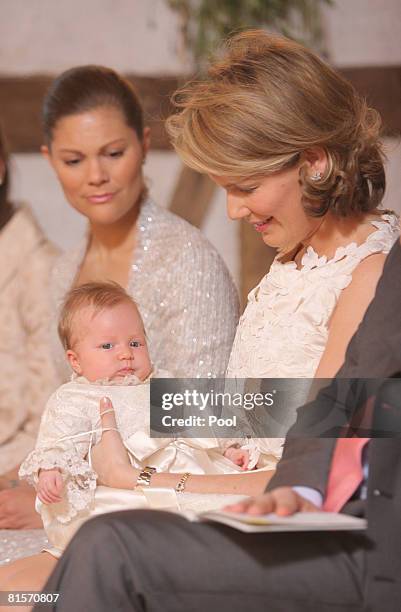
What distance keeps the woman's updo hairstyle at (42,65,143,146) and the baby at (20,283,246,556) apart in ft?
1.92

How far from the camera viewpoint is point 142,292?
2.34 meters

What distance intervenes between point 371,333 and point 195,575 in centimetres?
48

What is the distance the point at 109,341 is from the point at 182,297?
42cm

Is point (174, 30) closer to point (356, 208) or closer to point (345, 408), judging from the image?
point (356, 208)

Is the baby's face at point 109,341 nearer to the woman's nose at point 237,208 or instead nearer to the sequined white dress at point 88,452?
the sequined white dress at point 88,452

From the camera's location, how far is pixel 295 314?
1896mm

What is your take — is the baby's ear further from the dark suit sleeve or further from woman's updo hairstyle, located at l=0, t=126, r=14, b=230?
Result: woman's updo hairstyle, located at l=0, t=126, r=14, b=230

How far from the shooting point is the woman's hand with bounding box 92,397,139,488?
6.14 ft

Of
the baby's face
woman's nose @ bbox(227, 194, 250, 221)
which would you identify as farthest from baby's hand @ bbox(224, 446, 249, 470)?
woman's nose @ bbox(227, 194, 250, 221)

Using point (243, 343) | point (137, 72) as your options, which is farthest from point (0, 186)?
point (243, 343)

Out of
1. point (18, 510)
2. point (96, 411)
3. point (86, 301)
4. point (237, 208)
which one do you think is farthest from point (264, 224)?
point (18, 510)

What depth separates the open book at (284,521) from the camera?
4.49 feet

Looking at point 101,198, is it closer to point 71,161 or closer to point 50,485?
point 71,161

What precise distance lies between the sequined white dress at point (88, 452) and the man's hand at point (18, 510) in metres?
0.31
